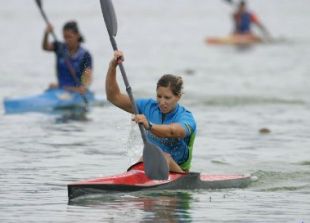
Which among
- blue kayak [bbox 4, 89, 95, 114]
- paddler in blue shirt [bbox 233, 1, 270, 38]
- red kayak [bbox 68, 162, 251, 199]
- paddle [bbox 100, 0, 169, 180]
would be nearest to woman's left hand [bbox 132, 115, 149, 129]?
paddle [bbox 100, 0, 169, 180]

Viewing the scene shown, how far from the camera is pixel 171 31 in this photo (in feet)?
149

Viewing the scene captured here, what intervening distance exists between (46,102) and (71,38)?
4.58 feet

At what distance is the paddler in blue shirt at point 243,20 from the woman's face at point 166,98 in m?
23.9

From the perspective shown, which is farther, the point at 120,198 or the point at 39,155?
the point at 39,155

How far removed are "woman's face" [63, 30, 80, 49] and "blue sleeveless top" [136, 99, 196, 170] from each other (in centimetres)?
656

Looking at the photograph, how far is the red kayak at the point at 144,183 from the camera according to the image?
32.4ft

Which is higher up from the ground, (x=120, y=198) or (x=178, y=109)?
(x=178, y=109)

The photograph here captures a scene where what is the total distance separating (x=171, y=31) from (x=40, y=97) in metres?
27.7

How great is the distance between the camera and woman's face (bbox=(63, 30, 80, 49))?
17005 mm

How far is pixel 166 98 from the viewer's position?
10.3m

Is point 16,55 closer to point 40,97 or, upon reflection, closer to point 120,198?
point 40,97

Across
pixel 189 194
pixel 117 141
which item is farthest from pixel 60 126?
pixel 189 194

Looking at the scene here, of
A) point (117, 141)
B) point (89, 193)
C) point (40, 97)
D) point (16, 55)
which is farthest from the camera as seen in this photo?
point (16, 55)

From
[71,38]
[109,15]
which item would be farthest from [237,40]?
[109,15]
